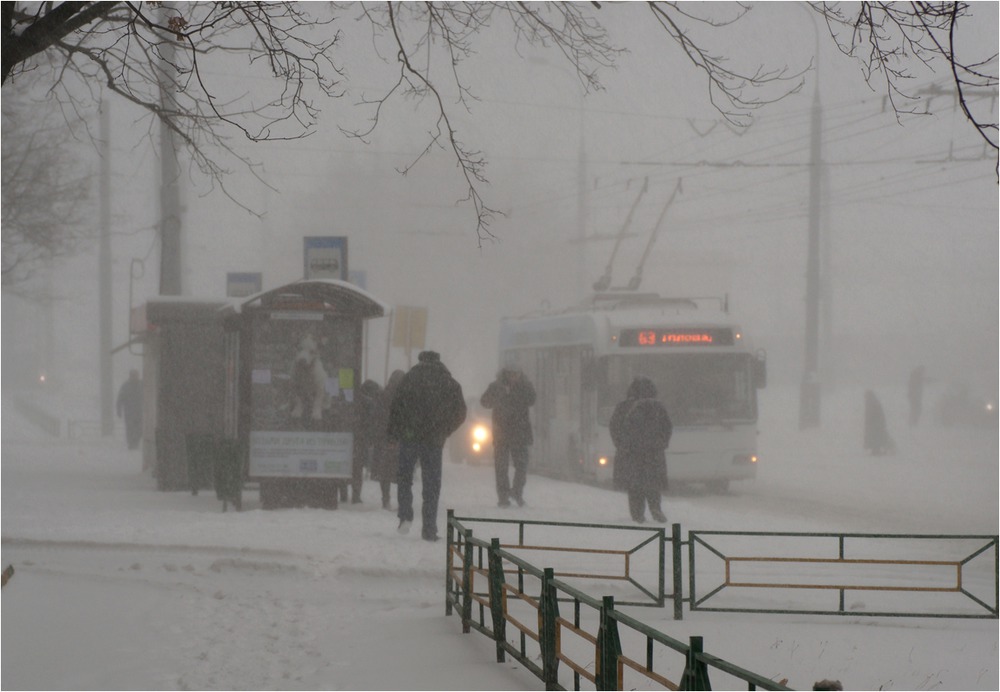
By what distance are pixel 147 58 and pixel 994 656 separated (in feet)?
21.6

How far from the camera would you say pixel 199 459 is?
1656 centimetres

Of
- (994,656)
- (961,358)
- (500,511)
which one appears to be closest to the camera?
(994,656)

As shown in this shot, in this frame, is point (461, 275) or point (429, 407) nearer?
point (429, 407)

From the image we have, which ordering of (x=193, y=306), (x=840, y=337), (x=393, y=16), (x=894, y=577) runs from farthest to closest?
(x=840, y=337) → (x=193, y=306) → (x=894, y=577) → (x=393, y=16)

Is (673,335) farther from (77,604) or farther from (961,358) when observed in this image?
(961,358)

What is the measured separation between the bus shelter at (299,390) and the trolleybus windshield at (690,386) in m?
6.49

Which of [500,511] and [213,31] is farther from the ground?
Answer: [213,31]

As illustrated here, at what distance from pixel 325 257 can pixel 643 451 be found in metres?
4.26

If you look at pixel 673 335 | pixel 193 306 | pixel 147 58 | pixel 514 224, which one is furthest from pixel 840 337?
pixel 147 58

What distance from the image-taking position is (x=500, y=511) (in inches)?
573

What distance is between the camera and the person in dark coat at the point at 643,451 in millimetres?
13734

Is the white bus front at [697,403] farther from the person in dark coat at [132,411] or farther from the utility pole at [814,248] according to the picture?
the person in dark coat at [132,411]

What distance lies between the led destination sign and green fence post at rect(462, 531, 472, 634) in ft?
40.8

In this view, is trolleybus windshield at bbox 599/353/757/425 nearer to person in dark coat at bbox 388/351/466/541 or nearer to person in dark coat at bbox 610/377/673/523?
person in dark coat at bbox 610/377/673/523
